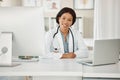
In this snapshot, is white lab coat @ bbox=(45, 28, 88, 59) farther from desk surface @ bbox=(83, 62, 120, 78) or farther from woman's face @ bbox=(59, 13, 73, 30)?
→ desk surface @ bbox=(83, 62, 120, 78)

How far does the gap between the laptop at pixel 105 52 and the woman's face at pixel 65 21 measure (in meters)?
1.15

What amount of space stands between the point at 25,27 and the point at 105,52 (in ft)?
2.32

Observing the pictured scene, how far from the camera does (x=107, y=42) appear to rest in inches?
86.2

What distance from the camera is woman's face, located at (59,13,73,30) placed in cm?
340

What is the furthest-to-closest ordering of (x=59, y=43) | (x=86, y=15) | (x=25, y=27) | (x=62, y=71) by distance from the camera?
(x=86, y=15), (x=59, y=43), (x=25, y=27), (x=62, y=71)

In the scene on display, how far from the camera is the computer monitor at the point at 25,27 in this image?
6.74ft

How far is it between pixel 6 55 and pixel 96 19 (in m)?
3.13

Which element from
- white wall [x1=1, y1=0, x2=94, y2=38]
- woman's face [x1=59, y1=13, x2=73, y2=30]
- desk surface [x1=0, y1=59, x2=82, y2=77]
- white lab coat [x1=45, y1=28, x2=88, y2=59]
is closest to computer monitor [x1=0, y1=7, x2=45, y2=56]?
desk surface [x1=0, y1=59, x2=82, y2=77]

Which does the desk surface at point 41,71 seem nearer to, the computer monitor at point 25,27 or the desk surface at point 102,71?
the desk surface at point 102,71

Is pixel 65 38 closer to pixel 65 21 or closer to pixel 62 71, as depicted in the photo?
pixel 65 21

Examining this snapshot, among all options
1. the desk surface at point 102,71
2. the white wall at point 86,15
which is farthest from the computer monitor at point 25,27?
the white wall at point 86,15

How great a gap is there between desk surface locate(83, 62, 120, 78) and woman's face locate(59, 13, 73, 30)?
1.29m

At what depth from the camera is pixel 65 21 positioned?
11.2ft

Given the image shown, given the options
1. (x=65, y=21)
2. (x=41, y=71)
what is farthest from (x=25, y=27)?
(x=65, y=21)
